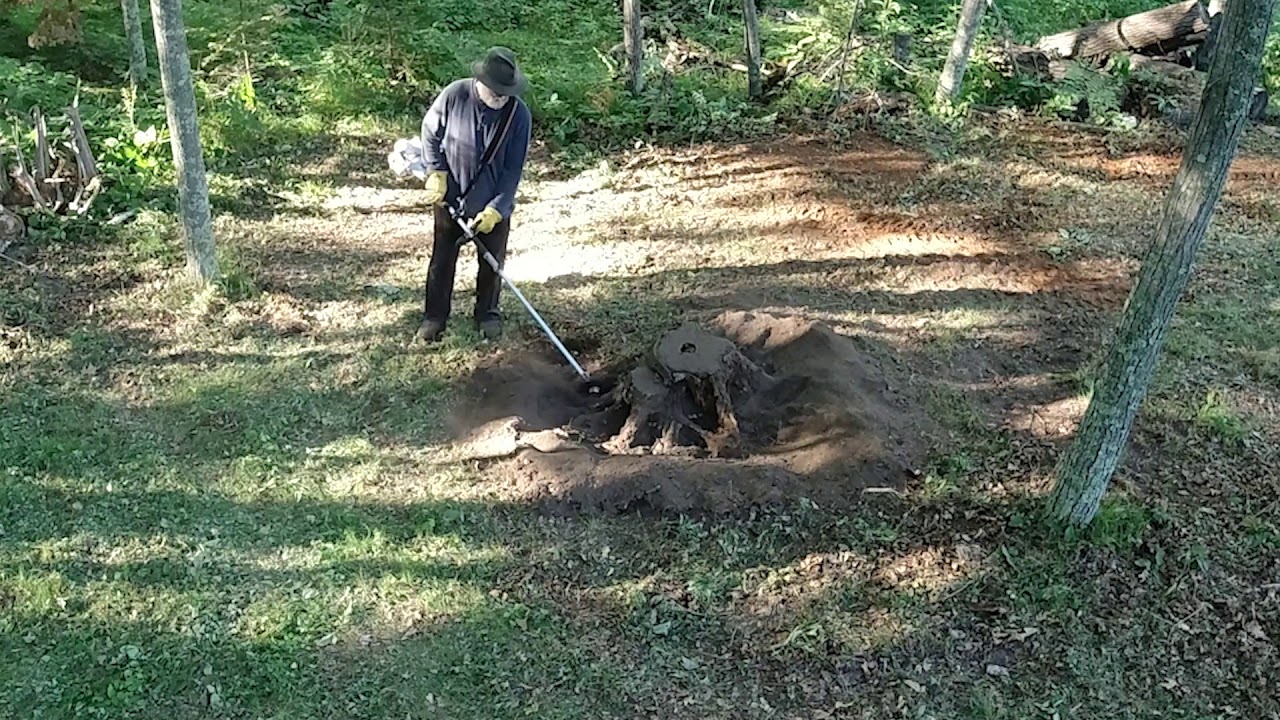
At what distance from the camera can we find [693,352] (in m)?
6.45

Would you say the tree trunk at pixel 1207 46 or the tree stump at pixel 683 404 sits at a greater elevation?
the tree trunk at pixel 1207 46

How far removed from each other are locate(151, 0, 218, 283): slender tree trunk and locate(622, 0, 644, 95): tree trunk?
197 inches

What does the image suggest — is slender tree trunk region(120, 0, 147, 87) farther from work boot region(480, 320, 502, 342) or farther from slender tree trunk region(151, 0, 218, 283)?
work boot region(480, 320, 502, 342)

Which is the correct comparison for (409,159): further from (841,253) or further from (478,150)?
(841,253)

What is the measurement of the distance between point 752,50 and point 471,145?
18.3ft

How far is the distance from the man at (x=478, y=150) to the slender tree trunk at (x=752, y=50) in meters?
4.99

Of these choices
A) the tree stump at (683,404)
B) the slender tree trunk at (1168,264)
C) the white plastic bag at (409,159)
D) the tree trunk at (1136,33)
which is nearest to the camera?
the slender tree trunk at (1168,264)

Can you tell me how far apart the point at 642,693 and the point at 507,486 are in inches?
63.9

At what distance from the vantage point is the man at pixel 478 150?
6.48 meters

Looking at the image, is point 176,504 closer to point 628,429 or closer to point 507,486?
point 507,486

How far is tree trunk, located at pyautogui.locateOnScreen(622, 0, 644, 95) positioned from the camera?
1103cm

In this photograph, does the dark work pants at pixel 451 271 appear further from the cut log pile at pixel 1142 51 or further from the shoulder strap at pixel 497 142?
the cut log pile at pixel 1142 51

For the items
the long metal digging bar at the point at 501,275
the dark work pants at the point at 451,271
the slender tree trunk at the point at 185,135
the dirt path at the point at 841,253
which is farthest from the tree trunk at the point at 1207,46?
the slender tree trunk at the point at 185,135

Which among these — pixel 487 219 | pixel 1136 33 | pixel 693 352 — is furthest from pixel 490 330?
pixel 1136 33
